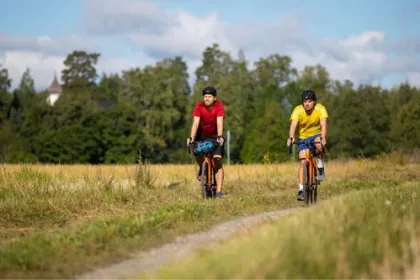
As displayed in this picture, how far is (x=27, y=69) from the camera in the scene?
124m

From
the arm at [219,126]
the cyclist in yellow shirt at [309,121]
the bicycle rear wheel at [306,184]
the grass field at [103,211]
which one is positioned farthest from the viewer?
the arm at [219,126]

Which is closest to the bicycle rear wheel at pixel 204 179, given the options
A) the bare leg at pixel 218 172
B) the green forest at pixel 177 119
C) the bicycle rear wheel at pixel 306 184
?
the bare leg at pixel 218 172

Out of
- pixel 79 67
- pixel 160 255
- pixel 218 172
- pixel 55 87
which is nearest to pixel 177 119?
pixel 79 67

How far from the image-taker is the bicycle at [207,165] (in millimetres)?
12930

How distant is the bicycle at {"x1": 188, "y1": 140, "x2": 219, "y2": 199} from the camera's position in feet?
42.4

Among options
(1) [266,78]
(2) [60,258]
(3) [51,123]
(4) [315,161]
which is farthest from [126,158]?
(2) [60,258]

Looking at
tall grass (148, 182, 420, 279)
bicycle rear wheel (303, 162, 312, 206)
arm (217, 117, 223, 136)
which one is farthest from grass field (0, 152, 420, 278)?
arm (217, 117, 223, 136)

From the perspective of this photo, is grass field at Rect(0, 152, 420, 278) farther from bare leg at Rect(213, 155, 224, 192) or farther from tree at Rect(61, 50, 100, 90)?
tree at Rect(61, 50, 100, 90)

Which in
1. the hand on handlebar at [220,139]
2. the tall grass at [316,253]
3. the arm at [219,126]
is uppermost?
the arm at [219,126]

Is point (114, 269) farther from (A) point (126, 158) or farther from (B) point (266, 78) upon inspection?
(B) point (266, 78)

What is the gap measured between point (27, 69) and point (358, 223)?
Answer: 4890 inches

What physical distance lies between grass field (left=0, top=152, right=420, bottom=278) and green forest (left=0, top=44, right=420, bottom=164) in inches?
2166

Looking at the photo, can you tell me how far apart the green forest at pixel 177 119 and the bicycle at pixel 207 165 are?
57.4 meters

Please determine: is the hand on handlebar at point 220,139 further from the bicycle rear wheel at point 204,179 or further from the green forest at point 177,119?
the green forest at point 177,119
